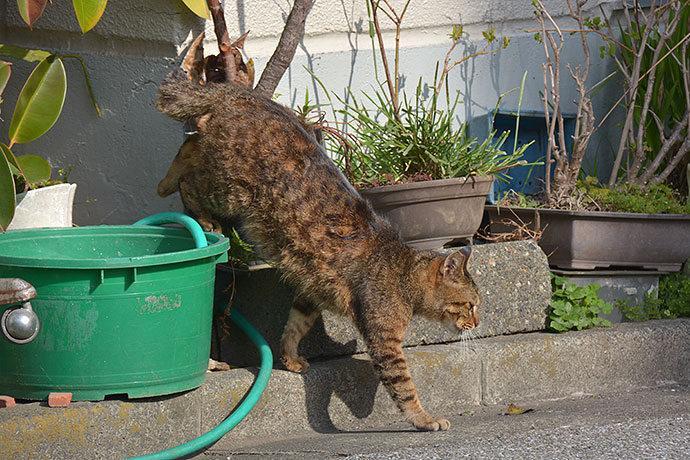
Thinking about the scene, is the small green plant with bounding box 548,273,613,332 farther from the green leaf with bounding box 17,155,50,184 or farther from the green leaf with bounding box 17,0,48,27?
the green leaf with bounding box 17,0,48,27

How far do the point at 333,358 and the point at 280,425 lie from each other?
0.44 m

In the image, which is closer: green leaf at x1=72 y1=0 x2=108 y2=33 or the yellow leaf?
green leaf at x1=72 y1=0 x2=108 y2=33

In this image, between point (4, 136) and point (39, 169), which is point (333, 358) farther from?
point (4, 136)

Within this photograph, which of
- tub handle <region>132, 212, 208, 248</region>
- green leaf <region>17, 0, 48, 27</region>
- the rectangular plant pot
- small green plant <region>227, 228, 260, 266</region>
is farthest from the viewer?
the rectangular plant pot

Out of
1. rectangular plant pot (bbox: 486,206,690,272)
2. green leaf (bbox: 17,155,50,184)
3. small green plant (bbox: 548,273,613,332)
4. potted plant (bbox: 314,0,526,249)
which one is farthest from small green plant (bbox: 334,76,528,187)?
green leaf (bbox: 17,155,50,184)

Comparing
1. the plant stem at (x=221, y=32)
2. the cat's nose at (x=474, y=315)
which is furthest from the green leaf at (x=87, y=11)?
the cat's nose at (x=474, y=315)

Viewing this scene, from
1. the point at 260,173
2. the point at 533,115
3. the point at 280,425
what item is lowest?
the point at 280,425

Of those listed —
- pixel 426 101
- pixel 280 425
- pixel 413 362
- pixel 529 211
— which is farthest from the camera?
pixel 426 101

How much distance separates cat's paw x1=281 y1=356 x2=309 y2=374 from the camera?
10.8 ft

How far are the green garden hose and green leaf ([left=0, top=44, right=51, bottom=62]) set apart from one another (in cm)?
162

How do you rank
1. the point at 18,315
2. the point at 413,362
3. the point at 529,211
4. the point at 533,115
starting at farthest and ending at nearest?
the point at 533,115 → the point at 529,211 → the point at 413,362 → the point at 18,315

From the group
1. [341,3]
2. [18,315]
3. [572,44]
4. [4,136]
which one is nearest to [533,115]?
[572,44]

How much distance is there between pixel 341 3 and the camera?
4.30 metres

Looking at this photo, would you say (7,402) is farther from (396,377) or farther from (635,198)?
(635,198)
